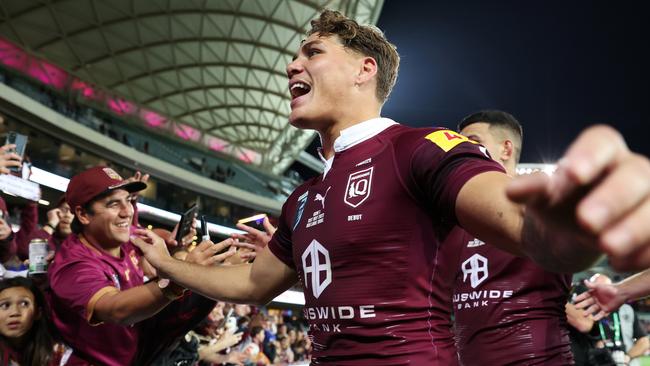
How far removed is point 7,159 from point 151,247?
6.46ft

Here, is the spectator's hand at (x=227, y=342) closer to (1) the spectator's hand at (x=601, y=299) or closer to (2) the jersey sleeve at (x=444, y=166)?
(1) the spectator's hand at (x=601, y=299)

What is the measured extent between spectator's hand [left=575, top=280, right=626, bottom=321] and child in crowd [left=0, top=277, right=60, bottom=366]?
114 inches

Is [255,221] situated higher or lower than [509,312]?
higher

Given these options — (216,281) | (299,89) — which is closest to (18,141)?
(216,281)

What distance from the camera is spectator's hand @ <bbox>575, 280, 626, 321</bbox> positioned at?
1933 millimetres

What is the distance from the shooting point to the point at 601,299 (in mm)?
1981

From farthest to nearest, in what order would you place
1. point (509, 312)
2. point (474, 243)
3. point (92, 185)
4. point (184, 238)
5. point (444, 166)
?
point (184, 238)
point (92, 185)
point (474, 243)
point (509, 312)
point (444, 166)

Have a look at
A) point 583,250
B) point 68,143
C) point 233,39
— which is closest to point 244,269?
point 583,250

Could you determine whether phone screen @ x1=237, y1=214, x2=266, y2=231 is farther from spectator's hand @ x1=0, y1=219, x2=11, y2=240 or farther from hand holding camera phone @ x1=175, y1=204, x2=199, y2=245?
spectator's hand @ x1=0, y1=219, x2=11, y2=240

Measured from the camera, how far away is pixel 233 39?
34844 mm

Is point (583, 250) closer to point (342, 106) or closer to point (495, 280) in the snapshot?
point (342, 106)

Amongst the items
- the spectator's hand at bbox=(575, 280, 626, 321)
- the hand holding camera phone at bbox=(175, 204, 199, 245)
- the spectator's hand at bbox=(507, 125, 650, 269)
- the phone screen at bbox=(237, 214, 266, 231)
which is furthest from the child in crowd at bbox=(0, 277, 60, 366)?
the spectator's hand at bbox=(507, 125, 650, 269)

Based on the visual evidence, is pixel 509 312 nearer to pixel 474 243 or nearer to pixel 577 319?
pixel 474 243

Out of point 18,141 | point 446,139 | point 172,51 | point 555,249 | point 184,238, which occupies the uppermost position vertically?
point 172,51
